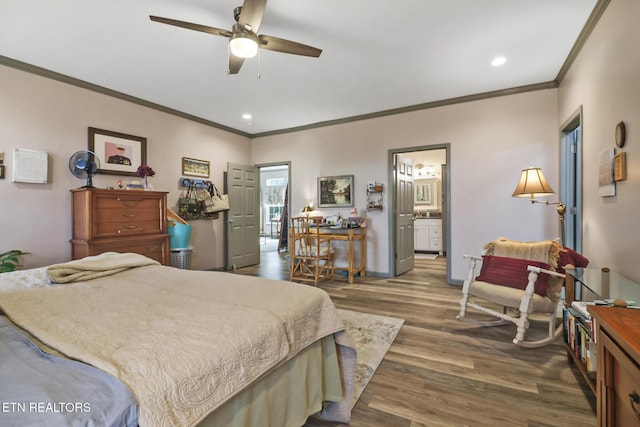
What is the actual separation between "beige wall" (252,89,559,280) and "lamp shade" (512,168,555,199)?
1.07m

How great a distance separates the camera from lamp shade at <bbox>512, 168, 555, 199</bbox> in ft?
9.04

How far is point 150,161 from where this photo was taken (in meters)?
4.14

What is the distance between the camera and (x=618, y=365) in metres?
1.00

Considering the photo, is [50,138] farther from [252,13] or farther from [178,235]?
[252,13]

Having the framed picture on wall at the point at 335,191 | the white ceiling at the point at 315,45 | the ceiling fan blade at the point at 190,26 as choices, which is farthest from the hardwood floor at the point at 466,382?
the white ceiling at the point at 315,45

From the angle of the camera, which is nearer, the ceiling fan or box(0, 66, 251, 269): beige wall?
the ceiling fan

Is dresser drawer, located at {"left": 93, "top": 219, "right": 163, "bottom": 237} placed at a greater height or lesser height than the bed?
greater

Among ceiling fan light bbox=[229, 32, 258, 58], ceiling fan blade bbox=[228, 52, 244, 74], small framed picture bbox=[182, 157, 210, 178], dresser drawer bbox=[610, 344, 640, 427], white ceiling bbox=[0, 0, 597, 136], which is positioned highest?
white ceiling bbox=[0, 0, 597, 136]

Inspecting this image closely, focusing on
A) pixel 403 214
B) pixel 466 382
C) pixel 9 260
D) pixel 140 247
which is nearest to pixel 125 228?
pixel 140 247

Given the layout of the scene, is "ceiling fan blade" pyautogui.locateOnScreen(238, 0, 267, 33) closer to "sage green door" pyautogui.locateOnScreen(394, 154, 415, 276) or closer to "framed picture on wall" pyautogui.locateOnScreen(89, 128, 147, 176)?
"framed picture on wall" pyautogui.locateOnScreen(89, 128, 147, 176)

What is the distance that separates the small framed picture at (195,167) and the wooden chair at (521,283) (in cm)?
418

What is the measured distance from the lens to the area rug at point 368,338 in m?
2.01

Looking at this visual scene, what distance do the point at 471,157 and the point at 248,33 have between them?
3.33 meters

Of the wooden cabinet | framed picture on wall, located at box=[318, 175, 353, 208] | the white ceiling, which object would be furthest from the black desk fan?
the wooden cabinet
